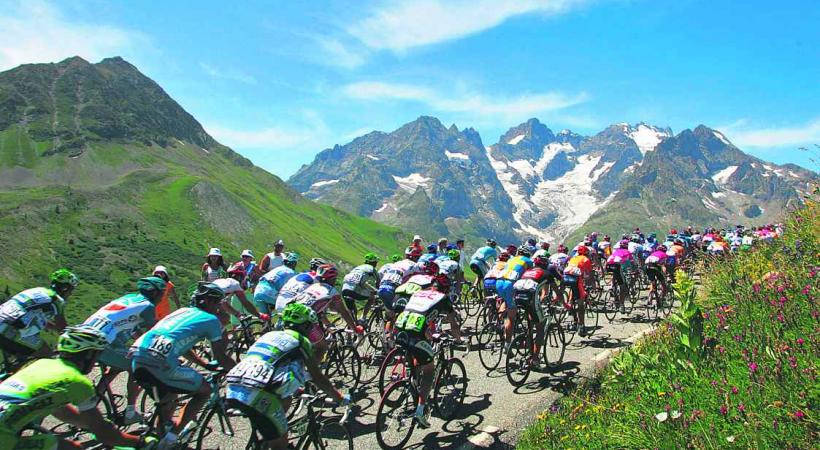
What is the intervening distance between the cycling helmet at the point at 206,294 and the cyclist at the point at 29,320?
119 inches

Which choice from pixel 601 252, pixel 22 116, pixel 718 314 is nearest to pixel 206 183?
pixel 22 116

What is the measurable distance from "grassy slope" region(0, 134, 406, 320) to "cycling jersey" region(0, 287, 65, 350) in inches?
3947

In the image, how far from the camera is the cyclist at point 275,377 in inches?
226

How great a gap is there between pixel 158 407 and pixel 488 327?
891cm

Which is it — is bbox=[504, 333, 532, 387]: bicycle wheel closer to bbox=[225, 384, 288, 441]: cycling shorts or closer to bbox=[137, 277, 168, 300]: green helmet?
bbox=[225, 384, 288, 441]: cycling shorts

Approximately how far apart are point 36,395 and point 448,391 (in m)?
6.72

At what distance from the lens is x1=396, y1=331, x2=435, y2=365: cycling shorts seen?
838 centimetres

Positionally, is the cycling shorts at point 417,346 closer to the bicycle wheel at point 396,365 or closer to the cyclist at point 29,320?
the bicycle wheel at point 396,365

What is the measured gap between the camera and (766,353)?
6754mm

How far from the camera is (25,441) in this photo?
4.74 m

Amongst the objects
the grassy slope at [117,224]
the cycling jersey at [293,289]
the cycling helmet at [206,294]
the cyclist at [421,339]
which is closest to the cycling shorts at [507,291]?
the cyclist at [421,339]

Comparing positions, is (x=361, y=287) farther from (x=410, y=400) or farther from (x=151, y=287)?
(x=151, y=287)

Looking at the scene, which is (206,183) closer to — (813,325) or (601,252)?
(601,252)

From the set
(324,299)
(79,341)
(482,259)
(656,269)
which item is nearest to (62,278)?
(324,299)
